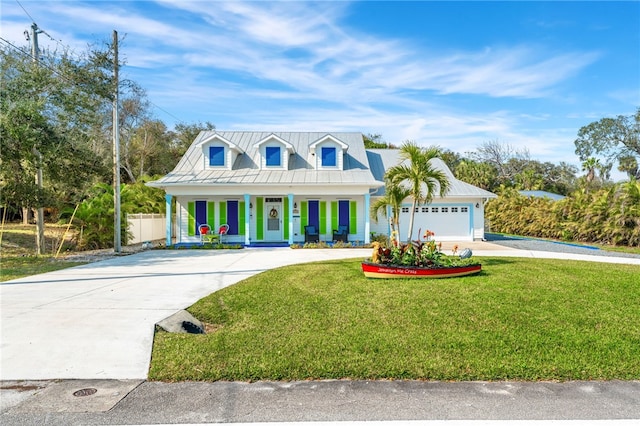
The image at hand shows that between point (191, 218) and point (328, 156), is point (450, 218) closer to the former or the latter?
point (328, 156)

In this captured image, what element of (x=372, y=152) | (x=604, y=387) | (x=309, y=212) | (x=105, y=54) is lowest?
(x=604, y=387)

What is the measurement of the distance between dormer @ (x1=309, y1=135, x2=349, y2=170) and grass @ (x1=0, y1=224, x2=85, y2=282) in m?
11.4

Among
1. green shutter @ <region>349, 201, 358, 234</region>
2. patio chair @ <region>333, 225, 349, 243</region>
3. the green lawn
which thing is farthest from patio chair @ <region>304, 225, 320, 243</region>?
the green lawn

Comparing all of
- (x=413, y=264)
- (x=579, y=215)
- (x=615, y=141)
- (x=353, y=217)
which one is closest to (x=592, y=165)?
(x=615, y=141)

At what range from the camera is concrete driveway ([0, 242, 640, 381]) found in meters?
4.93

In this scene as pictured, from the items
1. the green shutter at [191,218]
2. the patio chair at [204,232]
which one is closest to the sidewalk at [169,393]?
the patio chair at [204,232]

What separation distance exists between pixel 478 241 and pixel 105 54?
1847 centimetres

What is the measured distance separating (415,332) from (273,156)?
15607 millimetres

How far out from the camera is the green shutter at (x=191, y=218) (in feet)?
65.8

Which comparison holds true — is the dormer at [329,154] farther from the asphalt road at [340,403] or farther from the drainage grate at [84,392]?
the drainage grate at [84,392]

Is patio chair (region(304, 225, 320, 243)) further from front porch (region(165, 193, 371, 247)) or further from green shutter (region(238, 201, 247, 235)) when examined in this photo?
green shutter (region(238, 201, 247, 235))

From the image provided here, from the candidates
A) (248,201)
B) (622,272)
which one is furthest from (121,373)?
(248,201)

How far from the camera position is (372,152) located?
2467 cm

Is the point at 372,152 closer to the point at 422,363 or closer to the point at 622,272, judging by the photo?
the point at 622,272
